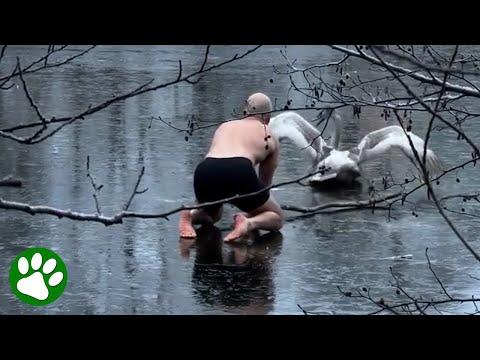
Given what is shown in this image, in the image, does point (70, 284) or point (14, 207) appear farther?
point (70, 284)

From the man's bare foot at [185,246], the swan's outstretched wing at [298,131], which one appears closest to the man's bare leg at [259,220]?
the man's bare foot at [185,246]

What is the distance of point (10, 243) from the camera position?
8016 mm

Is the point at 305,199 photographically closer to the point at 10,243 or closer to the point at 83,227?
the point at 83,227

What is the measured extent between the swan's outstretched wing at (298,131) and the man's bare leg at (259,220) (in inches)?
66.5

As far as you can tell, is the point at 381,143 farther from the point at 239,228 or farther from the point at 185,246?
the point at 185,246

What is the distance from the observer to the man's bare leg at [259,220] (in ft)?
26.4

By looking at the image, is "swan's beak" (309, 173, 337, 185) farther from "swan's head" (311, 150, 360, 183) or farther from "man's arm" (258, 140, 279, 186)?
"man's arm" (258, 140, 279, 186)

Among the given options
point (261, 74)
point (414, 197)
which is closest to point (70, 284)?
point (414, 197)

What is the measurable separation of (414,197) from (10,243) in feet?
11.6

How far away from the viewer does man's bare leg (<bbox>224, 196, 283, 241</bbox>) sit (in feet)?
26.4

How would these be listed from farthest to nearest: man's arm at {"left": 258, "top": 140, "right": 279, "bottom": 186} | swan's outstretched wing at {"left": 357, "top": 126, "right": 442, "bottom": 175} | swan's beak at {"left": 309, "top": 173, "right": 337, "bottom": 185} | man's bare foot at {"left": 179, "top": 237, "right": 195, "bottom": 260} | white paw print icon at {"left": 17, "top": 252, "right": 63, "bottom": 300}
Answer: swan's outstretched wing at {"left": 357, "top": 126, "right": 442, "bottom": 175}, swan's beak at {"left": 309, "top": 173, "right": 337, "bottom": 185}, man's arm at {"left": 258, "top": 140, "right": 279, "bottom": 186}, man's bare foot at {"left": 179, "top": 237, "right": 195, "bottom": 260}, white paw print icon at {"left": 17, "top": 252, "right": 63, "bottom": 300}

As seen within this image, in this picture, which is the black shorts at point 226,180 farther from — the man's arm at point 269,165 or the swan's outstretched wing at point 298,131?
the swan's outstretched wing at point 298,131

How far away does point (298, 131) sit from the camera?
9984mm

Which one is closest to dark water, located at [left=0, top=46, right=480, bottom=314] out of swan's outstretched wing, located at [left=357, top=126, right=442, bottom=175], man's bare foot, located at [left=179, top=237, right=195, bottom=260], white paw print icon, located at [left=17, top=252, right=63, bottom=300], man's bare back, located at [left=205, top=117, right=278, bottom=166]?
man's bare foot, located at [left=179, top=237, right=195, bottom=260]
